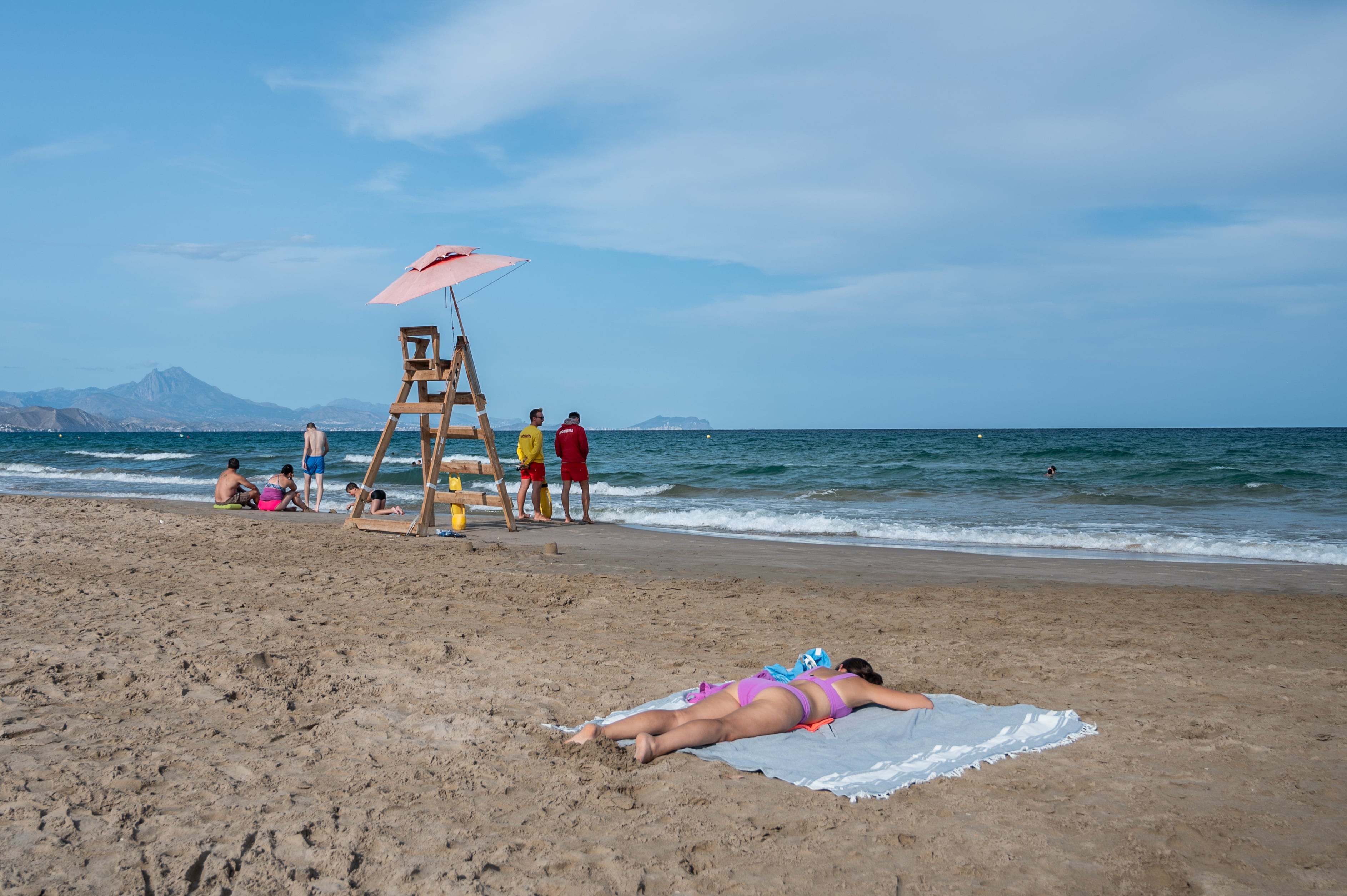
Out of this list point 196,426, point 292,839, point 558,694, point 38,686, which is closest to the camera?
point 292,839

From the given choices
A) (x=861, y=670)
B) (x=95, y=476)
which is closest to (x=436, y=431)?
(x=861, y=670)

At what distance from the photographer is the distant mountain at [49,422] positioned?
12375 cm

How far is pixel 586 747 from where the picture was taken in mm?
3594

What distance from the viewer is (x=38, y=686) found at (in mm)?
4109

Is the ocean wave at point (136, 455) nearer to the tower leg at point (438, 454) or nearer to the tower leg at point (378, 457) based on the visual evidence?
the tower leg at point (378, 457)

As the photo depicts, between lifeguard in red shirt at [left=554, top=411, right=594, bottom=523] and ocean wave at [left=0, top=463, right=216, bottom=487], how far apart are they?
14412 millimetres

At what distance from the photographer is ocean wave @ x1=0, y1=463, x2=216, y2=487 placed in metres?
23.8

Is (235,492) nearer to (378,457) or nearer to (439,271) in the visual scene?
(378,457)

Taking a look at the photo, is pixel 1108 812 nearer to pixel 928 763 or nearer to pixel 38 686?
pixel 928 763

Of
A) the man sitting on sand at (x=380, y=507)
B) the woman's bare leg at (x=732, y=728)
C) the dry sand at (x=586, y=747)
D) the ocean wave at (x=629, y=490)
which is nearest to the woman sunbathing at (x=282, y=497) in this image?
the man sitting on sand at (x=380, y=507)

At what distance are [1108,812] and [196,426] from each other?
216 meters

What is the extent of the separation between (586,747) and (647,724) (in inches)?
11.2

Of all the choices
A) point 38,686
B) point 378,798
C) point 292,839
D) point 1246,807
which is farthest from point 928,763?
point 38,686

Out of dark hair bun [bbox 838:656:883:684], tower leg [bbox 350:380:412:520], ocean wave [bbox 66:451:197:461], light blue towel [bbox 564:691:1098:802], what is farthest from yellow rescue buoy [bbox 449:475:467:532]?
ocean wave [bbox 66:451:197:461]
